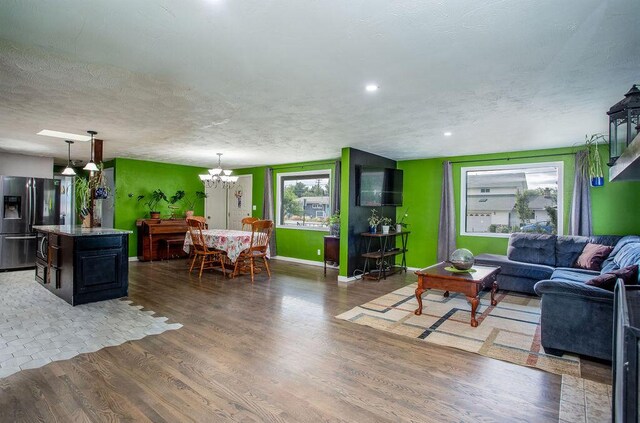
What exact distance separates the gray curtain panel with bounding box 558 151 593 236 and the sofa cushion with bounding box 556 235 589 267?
0.25 m

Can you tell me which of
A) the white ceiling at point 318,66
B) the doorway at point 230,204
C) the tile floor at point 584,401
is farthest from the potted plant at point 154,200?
the tile floor at point 584,401

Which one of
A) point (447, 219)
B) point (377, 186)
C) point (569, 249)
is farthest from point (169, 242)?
point (569, 249)

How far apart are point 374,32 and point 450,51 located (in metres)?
0.59

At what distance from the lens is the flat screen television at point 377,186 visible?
19.7 ft

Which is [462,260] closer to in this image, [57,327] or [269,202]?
[57,327]

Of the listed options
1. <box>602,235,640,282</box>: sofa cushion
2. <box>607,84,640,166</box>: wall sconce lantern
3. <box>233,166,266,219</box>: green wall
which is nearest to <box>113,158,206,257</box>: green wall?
<box>233,166,266,219</box>: green wall

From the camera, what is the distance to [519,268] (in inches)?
199

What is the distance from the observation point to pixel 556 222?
222 inches

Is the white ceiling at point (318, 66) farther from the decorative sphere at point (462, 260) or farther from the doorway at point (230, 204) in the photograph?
the doorway at point (230, 204)

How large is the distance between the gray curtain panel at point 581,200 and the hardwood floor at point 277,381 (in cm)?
359

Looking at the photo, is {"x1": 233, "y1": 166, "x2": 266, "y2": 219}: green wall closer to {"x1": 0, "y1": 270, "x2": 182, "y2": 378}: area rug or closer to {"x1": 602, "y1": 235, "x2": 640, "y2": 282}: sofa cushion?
{"x1": 0, "y1": 270, "x2": 182, "y2": 378}: area rug

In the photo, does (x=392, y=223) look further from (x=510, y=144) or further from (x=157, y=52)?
(x=157, y=52)

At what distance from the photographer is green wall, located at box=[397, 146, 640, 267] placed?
5.00 meters

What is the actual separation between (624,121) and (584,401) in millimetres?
1798
